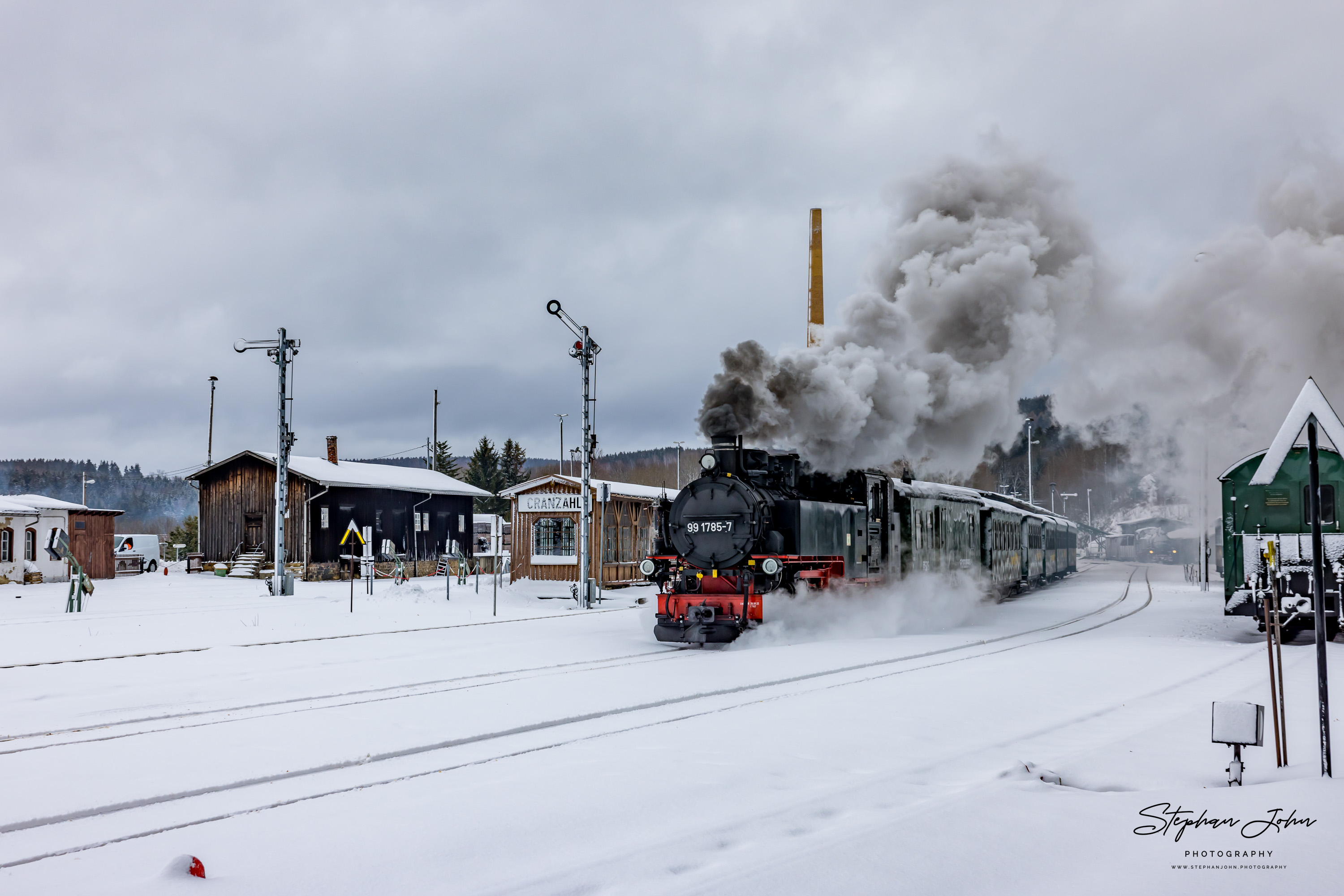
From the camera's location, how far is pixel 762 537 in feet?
44.4

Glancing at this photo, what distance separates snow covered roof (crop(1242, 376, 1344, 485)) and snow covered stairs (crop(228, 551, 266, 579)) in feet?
111

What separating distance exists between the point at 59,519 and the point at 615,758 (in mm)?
30647

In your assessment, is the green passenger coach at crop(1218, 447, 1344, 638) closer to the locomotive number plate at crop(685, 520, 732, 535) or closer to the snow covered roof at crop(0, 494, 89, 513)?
the locomotive number plate at crop(685, 520, 732, 535)

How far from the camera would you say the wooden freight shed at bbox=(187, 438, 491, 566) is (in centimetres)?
3319

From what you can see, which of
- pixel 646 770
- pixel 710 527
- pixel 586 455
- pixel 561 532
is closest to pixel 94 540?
pixel 561 532

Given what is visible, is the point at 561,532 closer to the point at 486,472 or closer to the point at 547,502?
the point at 547,502

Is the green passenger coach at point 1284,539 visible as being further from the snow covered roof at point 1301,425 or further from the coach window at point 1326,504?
the snow covered roof at point 1301,425

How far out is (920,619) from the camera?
55.6 ft

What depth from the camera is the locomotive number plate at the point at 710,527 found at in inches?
540

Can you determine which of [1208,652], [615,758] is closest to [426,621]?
[615,758]

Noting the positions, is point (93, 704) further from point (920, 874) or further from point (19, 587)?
point (19, 587)

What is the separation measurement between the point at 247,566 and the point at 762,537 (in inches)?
1040

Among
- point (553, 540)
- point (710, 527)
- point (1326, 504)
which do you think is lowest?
point (553, 540)

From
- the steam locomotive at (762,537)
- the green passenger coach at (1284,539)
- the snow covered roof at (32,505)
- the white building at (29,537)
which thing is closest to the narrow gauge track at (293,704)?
the steam locomotive at (762,537)
